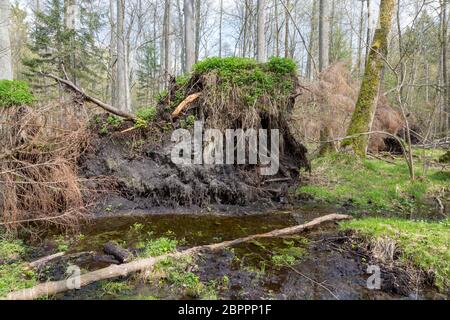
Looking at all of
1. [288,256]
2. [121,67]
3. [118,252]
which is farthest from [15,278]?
[121,67]

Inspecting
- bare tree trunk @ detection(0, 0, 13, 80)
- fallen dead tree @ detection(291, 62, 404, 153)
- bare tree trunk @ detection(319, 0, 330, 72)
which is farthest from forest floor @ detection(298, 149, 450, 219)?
bare tree trunk @ detection(0, 0, 13, 80)

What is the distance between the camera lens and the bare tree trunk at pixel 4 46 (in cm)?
788

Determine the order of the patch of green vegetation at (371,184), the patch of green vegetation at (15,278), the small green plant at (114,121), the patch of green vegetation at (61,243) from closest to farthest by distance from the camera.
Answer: the patch of green vegetation at (15,278), the patch of green vegetation at (61,243), the patch of green vegetation at (371,184), the small green plant at (114,121)

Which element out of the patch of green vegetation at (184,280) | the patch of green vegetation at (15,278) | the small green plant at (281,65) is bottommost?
the patch of green vegetation at (184,280)

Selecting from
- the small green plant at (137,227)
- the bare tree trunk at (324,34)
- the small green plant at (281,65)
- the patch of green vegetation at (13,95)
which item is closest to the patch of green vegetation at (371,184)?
the small green plant at (281,65)

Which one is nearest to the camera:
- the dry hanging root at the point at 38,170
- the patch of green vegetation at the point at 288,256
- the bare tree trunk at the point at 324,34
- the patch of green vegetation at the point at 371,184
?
the patch of green vegetation at the point at 288,256

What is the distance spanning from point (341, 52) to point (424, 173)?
46.4 ft

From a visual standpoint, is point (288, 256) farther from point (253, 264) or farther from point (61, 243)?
point (61, 243)

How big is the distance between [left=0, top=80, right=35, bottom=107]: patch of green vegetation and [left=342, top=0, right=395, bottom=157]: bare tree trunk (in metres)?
9.40

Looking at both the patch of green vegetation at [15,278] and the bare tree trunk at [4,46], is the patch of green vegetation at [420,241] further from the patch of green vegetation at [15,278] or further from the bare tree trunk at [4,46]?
the bare tree trunk at [4,46]

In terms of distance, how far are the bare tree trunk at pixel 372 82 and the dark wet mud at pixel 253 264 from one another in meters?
5.23

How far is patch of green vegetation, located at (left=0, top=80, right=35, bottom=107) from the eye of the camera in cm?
608
